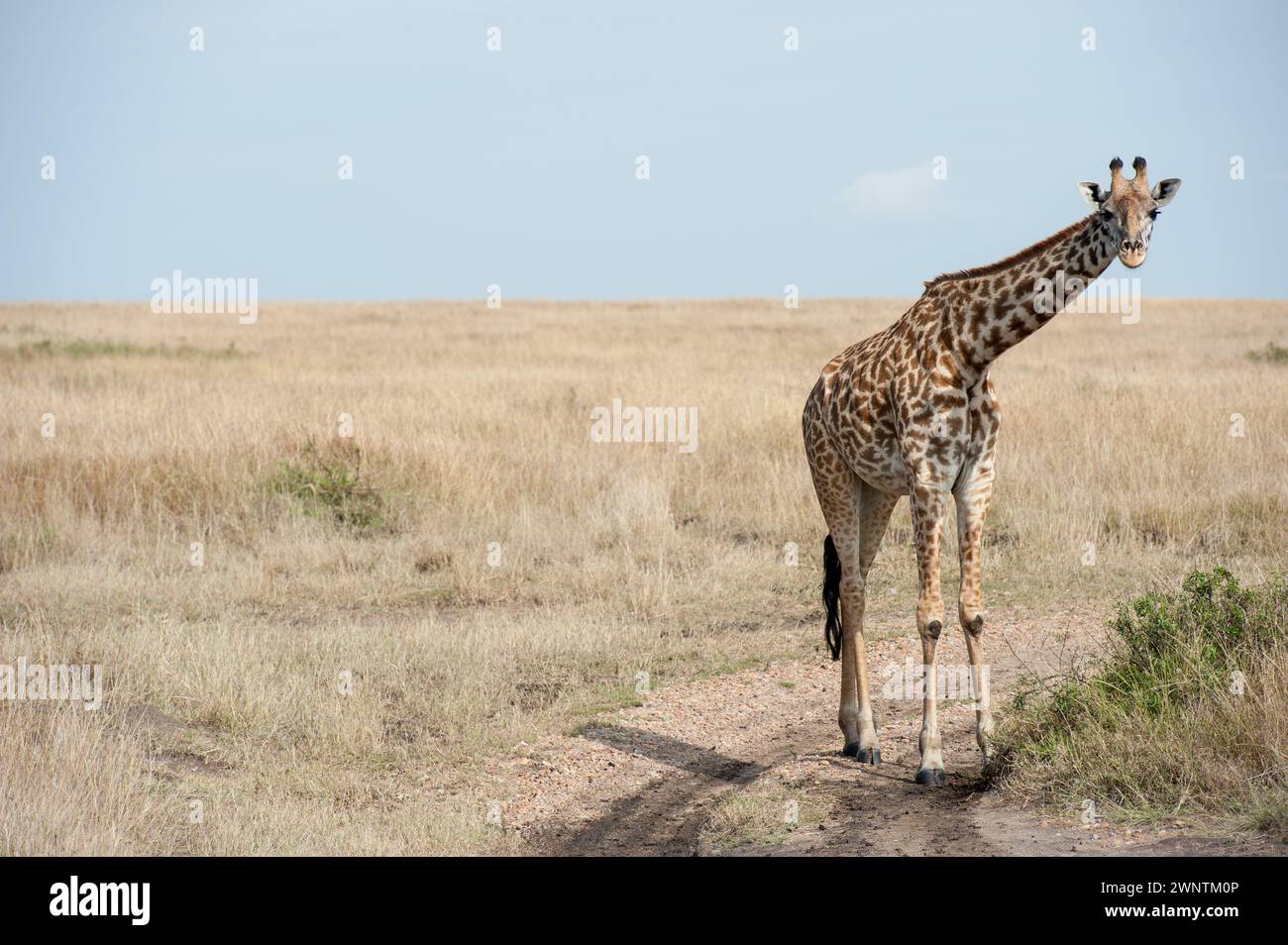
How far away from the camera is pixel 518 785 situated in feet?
22.1

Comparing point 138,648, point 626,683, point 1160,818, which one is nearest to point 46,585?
point 138,648

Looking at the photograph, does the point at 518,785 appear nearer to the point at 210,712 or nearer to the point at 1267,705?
the point at 210,712

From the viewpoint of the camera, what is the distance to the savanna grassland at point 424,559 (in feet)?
21.6

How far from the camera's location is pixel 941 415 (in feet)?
21.1

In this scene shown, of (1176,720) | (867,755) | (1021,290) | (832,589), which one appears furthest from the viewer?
Answer: (832,589)

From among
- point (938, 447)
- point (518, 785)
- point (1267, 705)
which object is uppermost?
point (938, 447)

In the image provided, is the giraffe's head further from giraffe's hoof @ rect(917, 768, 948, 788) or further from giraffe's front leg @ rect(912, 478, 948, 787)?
giraffe's hoof @ rect(917, 768, 948, 788)

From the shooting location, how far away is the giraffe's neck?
616 cm

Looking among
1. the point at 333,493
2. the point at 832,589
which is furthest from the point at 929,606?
the point at 333,493

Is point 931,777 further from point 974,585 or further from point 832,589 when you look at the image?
point 832,589

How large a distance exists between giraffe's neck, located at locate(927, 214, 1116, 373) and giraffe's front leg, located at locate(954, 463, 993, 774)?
0.62 metres

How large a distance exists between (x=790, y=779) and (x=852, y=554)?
1.37m

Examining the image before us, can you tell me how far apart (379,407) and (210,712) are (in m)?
10.0

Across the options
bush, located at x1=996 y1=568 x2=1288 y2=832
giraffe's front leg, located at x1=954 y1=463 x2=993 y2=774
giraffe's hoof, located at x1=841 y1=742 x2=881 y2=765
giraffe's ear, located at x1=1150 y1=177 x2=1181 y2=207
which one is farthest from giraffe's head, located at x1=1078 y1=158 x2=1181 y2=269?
giraffe's hoof, located at x1=841 y1=742 x2=881 y2=765
